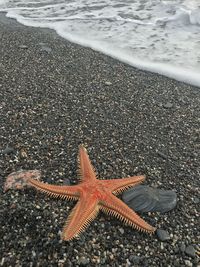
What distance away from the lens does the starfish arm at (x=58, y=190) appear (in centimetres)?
402

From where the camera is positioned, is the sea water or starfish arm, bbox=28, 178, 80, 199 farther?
the sea water

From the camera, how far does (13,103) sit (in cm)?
593

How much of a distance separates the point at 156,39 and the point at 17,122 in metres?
6.01

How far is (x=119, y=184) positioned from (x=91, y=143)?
1.18m

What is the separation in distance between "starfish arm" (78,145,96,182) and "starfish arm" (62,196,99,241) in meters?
0.39

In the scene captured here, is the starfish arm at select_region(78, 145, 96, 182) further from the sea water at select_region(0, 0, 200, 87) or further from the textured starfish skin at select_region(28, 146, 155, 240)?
the sea water at select_region(0, 0, 200, 87)

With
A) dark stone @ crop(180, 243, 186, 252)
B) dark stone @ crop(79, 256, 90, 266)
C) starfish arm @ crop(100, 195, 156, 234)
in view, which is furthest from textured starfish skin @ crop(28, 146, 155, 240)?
dark stone @ crop(180, 243, 186, 252)

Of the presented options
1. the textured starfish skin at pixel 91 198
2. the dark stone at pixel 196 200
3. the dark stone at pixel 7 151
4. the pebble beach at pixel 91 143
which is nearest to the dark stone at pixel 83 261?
the pebble beach at pixel 91 143

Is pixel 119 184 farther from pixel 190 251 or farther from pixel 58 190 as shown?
pixel 190 251

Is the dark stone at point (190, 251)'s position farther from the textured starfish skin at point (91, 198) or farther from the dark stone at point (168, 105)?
the dark stone at point (168, 105)

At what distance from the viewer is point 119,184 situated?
4215 millimetres

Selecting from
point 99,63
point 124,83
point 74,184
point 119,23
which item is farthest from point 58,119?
point 119,23

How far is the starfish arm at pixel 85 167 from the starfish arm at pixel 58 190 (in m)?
0.28

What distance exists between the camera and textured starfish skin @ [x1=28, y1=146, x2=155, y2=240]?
3.71m
